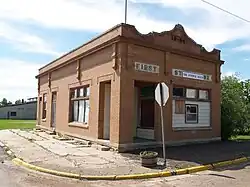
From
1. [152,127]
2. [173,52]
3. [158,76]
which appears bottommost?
[152,127]

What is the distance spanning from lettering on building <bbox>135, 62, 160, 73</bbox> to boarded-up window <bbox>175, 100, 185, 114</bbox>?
8.05 feet

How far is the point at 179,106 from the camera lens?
18031 mm

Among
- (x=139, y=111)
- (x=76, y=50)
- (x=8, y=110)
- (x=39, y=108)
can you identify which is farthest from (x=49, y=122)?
(x=8, y=110)

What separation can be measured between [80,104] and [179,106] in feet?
20.3

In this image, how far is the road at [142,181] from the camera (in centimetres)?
897

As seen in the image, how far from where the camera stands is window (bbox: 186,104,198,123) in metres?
18.6

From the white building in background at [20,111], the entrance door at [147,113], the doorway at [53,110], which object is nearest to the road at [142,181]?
the entrance door at [147,113]

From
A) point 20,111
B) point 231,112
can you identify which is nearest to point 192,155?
point 231,112

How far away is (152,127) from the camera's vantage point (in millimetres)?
18109

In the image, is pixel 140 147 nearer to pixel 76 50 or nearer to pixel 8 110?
pixel 76 50

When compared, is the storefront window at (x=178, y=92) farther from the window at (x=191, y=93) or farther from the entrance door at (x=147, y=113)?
the entrance door at (x=147, y=113)

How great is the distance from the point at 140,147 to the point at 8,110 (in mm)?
76255

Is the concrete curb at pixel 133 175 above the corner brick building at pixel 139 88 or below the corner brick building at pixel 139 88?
below

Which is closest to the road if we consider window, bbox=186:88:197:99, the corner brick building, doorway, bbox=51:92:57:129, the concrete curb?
the concrete curb
